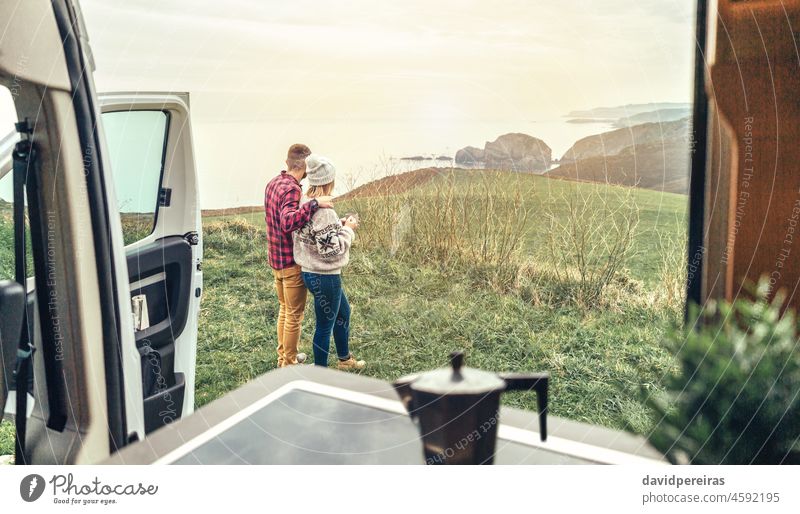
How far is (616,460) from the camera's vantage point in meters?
0.74

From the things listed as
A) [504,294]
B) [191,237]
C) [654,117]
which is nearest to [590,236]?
[504,294]

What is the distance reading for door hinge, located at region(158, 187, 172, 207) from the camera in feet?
4.66

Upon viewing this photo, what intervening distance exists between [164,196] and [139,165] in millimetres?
87

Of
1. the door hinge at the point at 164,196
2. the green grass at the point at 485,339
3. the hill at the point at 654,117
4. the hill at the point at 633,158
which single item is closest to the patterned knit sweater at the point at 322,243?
the green grass at the point at 485,339

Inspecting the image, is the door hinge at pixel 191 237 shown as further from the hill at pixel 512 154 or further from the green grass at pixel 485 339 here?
the hill at pixel 512 154

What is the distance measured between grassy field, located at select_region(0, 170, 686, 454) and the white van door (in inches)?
14.8

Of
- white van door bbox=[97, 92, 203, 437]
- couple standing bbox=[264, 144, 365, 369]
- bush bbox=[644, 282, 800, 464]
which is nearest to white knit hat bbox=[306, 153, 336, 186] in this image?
couple standing bbox=[264, 144, 365, 369]

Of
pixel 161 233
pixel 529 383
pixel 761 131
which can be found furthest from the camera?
pixel 161 233

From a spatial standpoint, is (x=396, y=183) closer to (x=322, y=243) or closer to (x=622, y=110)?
(x=322, y=243)

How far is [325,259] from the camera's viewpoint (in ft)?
5.41

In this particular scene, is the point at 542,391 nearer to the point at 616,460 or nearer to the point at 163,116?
the point at 616,460

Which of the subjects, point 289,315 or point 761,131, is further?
point 289,315

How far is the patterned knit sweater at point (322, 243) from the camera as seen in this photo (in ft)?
5.23
